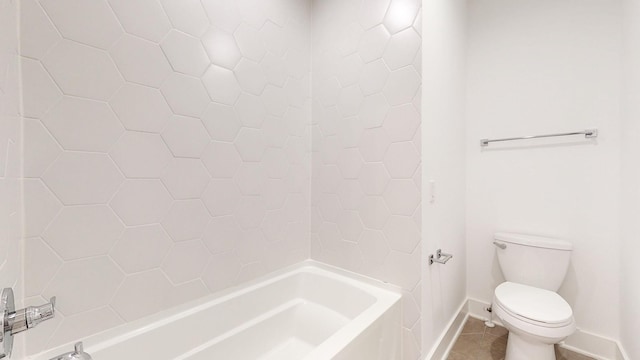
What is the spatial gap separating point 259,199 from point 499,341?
1.88 m

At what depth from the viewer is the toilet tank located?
5.38 ft

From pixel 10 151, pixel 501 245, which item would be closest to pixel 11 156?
pixel 10 151

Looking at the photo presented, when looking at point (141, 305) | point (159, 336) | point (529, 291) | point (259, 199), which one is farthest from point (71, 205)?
point (529, 291)

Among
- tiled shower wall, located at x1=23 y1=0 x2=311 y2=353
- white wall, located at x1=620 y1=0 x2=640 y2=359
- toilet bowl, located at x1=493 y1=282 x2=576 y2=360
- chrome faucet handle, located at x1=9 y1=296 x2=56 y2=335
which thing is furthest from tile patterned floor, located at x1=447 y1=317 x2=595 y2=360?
chrome faucet handle, located at x1=9 y1=296 x2=56 y2=335

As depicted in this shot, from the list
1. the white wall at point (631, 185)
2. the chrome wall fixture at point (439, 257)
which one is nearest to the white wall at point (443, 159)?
the chrome wall fixture at point (439, 257)

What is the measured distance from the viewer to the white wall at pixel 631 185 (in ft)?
4.26

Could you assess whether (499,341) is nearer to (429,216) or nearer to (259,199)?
(429,216)

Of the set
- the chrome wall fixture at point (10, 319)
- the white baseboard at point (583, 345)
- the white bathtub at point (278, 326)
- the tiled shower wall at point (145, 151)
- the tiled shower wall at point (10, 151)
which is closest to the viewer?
the chrome wall fixture at point (10, 319)

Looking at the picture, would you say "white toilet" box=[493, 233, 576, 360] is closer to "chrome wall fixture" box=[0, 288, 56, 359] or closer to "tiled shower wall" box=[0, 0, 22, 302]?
"chrome wall fixture" box=[0, 288, 56, 359]

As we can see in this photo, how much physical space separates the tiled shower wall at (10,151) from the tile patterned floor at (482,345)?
209 centimetres

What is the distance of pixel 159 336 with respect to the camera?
1072mm

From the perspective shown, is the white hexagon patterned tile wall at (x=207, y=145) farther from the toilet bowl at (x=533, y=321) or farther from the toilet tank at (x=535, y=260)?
the toilet tank at (x=535, y=260)

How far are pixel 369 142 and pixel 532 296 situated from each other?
1317mm

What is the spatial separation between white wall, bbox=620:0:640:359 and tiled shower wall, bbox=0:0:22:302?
251cm
